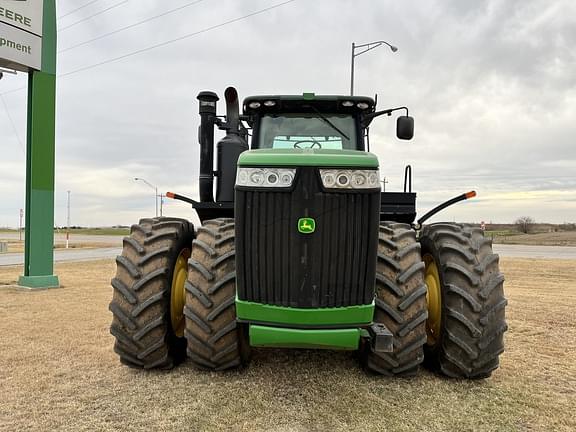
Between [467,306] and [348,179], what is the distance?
1.55m

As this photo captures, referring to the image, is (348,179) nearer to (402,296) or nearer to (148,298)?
(402,296)

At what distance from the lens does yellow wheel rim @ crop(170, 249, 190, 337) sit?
13.9 ft

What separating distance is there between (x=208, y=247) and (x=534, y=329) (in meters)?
4.99

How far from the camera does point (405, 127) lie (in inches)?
197

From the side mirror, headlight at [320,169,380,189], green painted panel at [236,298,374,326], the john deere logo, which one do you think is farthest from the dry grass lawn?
the side mirror

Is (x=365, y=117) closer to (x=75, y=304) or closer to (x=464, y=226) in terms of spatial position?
(x=464, y=226)

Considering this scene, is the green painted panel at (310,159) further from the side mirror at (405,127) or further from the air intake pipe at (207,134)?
the side mirror at (405,127)

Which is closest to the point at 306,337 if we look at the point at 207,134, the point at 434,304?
the point at 434,304

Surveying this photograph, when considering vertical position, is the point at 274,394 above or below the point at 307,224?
below

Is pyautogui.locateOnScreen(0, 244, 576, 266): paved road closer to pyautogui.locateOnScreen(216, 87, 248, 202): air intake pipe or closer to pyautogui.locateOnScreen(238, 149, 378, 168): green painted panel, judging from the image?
pyautogui.locateOnScreen(216, 87, 248, 202): air intake pipe

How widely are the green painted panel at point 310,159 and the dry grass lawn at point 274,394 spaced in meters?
1.79

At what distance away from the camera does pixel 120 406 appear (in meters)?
3.55

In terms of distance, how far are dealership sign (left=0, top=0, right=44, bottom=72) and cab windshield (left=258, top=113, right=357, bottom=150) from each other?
289 inches

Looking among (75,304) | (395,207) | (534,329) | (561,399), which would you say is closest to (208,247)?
(395,207)
